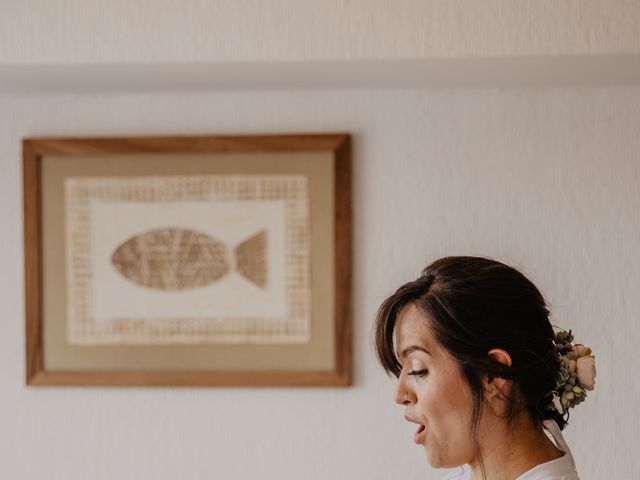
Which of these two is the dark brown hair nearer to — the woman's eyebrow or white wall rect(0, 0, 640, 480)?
the woman's eyebrow

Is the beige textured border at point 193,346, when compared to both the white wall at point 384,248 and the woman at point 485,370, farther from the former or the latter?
the woman at point 485,370

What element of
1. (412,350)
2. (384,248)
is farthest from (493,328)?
(384,248)

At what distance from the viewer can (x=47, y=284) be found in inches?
83.5

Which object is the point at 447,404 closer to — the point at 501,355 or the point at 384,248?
the point at 501,355

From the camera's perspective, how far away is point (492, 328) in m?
1.37

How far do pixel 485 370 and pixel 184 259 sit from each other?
0.96 metres

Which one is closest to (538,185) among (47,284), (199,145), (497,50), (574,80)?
(574,80)

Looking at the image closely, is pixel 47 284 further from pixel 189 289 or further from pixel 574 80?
pixel 574 80

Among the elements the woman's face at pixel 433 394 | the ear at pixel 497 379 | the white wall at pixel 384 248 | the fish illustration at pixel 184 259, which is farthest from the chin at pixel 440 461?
the fish illustration at pixel 184 259

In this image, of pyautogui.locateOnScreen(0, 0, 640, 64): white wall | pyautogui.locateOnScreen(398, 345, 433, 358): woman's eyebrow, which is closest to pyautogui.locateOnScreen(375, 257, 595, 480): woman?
pyautogui.locateOnScreen(398, 345, 433, 358): woman's eyebrow

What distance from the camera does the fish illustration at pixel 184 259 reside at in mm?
2078

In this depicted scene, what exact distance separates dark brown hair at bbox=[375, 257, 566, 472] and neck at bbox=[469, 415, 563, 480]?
16mm

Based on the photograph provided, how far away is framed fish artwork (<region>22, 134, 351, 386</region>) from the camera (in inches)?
81.0

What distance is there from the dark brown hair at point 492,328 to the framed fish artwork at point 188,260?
25.6 inches
